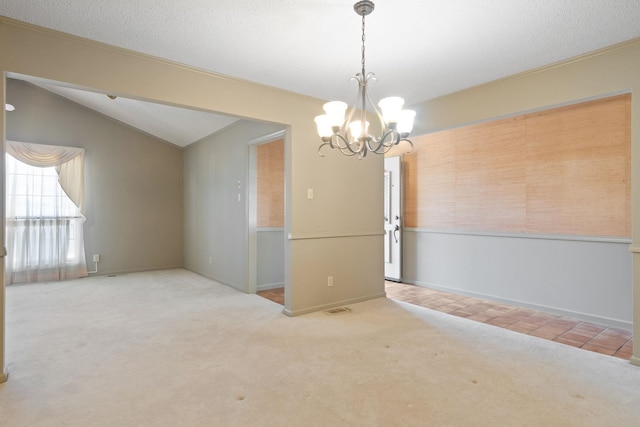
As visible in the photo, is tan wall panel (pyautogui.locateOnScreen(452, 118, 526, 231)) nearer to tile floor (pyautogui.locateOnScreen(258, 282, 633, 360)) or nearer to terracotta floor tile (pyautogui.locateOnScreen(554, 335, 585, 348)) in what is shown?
tile floor (pyautogui.locateOnScreen(258, 282, 633, 360))

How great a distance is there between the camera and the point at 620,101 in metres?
3.52

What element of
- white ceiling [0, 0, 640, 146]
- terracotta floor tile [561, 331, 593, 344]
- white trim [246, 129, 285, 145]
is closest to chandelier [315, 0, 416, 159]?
white ceiling [0, 0, 640, 146]

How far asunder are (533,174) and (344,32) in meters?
3.03

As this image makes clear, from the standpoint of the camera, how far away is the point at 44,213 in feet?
18.5

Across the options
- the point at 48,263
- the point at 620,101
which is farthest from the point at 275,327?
the point at 48,263

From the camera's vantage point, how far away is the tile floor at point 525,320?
307 centimetres

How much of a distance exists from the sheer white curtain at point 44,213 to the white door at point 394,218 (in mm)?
5179

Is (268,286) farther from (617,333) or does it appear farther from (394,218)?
(617,333)

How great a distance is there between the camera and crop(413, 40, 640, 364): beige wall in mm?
2607

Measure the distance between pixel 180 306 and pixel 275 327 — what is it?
58.6 inches

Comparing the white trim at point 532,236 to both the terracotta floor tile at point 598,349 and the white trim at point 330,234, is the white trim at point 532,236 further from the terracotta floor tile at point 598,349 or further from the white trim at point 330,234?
the white trim at point 330,234

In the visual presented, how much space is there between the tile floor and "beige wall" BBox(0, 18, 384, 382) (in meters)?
0.70

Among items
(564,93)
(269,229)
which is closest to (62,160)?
(269,229)

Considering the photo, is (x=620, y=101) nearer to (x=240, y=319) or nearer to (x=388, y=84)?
(x=388, y=84)
